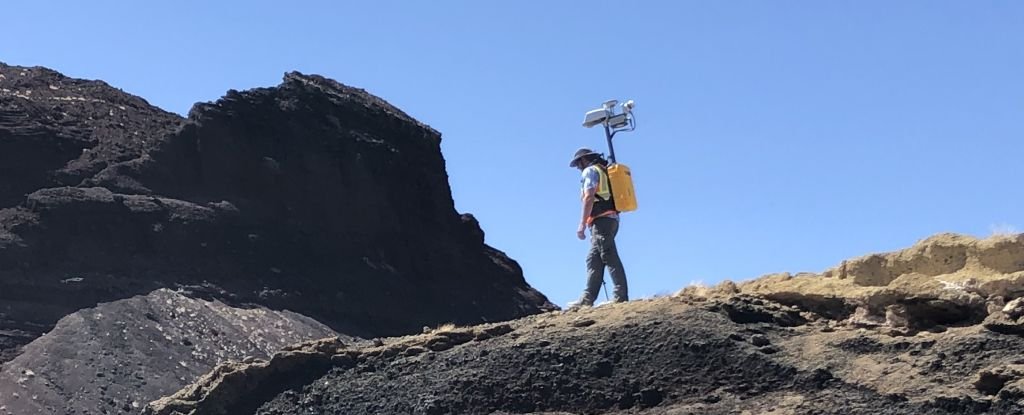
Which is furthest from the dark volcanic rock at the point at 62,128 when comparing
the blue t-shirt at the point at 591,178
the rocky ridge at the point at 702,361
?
the blue t-shirt at the point at 591,178

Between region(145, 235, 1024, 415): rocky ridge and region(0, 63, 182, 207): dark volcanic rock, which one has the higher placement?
region(0, 63, 182, 207): dark volcanic rock

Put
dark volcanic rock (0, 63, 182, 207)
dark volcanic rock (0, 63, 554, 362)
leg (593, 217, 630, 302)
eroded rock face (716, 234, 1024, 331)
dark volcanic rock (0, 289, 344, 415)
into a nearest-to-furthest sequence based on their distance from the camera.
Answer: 1. eroded rock face (716, 234, 1024, 331)
2. leg (593, 217, 630, 302)
3. dark volcanic rock (0, 289, 344, 415)
4. dark volcanic rock (0, 63, 554, 362)
5. dark volcanic rock (0, 63, 182, 207)

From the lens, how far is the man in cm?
1307

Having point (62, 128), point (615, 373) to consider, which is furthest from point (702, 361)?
point (62, 128)

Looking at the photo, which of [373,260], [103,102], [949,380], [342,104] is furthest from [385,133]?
[949,380]

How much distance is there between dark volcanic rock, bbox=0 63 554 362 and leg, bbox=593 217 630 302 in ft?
50.1

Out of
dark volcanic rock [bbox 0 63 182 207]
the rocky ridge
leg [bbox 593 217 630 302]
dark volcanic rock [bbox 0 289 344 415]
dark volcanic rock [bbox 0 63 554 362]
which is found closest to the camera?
the rocky ridge

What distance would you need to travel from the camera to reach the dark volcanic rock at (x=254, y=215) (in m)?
28.4

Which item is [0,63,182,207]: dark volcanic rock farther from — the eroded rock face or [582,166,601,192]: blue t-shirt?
the eroded rock face

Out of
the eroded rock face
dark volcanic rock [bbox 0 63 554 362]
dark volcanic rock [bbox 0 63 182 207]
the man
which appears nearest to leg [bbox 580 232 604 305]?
the man

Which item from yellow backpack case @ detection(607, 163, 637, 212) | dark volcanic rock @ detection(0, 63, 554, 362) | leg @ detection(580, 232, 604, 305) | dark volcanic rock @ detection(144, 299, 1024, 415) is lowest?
dark volcanic rock @ detection(144, 299, 1024, 415)

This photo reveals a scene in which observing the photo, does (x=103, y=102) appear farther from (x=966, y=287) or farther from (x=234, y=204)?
(x=966, y=287)

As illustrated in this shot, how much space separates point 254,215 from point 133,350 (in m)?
9.05

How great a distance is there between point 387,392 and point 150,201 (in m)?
20.3
